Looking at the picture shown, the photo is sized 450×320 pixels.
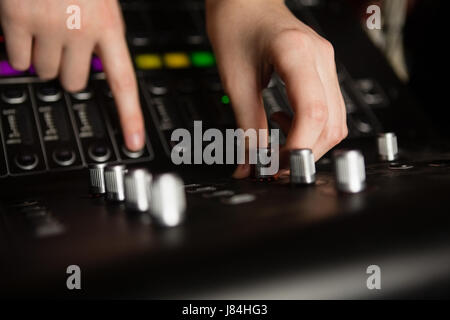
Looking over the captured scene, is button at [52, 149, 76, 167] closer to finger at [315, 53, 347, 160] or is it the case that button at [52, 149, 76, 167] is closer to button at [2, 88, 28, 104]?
button at [2, 88, 28, 104]

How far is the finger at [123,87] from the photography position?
862 millimetres

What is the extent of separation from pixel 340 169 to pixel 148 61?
63cm

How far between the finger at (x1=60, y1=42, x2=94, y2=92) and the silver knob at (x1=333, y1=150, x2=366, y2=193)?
21.6 inches

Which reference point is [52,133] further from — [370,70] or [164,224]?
[370,70]

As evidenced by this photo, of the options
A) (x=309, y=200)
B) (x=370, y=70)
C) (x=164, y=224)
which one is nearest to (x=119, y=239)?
(x=164, y=224)

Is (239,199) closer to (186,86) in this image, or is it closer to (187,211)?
(187,211)

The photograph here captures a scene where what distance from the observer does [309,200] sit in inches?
19.9

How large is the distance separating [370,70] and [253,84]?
0.42 meters

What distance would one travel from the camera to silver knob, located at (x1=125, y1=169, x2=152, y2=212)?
496mm

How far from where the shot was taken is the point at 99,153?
2.85 feet

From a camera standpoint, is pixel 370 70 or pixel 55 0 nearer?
pixel 55 0

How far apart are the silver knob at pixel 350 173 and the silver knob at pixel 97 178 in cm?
31

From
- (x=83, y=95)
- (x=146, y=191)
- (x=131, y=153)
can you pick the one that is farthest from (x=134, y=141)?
(x=146, y=191)

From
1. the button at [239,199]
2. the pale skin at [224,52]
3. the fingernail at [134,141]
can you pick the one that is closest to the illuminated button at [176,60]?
the pale skin at [224,52]
